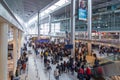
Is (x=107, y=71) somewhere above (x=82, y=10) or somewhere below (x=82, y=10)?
below

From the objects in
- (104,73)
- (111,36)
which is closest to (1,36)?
(104,73)

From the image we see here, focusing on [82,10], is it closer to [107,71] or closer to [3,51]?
[107,71]

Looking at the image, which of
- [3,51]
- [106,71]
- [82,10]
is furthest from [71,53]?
[3,51]

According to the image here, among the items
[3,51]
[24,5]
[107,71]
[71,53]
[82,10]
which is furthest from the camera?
[24,5]

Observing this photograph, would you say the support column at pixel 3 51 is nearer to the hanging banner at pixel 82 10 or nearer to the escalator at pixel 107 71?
the escalator at pixel 107 71

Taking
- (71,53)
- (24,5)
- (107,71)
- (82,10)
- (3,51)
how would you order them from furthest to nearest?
(24,5) → (71,53) → (82,10) → (107,71) → (3,51)

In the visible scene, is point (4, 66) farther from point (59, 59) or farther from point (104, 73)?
point (59, 59)

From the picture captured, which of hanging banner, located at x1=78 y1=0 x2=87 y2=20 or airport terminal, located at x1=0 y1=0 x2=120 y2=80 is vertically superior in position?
hanging banner, located at x1=78 y1=0 x2=87 y2=20

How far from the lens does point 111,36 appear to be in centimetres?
1973

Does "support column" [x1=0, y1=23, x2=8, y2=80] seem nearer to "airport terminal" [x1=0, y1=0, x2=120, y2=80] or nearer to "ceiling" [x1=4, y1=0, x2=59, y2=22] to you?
"airport terminal" [x1=0, y1=0, x2=120, y2=80]

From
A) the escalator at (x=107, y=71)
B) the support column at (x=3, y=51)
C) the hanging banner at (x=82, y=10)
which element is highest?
the hanging banner at (x=82, y=10)

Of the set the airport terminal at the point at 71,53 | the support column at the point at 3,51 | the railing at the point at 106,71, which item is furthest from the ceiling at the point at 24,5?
the railing at the point at 106,71

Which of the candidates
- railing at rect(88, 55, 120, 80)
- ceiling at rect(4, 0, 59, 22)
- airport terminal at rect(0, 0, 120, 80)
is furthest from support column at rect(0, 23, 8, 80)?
railing at rect(88, 55, 120, 80)

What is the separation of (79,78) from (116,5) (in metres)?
20.8
